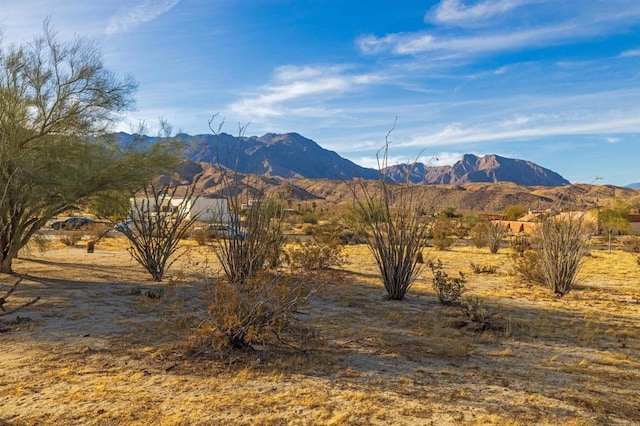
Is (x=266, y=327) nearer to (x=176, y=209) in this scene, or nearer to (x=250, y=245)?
(x=250, y=245)

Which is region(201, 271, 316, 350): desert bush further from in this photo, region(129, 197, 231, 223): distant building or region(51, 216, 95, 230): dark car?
region(51, 216, 95, 230): dark car

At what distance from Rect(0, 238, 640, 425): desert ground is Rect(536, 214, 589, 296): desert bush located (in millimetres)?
1420

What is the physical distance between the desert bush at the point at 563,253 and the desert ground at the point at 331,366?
4.66 feet

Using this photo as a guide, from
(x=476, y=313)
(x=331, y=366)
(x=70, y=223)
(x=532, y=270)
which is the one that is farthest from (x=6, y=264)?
(x=70, y=223)

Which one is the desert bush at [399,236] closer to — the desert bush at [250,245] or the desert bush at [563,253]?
the desert bush at [250,245]

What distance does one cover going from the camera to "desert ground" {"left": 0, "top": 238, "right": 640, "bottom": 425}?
4730 millimetres

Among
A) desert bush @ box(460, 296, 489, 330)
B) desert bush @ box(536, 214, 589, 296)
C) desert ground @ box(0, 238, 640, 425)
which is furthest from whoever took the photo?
desert bush @ box(536, 214, 589, 296)

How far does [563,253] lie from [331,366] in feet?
29.2

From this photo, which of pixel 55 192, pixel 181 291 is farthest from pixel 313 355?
pixel 55 192

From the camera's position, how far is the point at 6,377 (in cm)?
544

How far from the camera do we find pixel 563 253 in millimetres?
12703

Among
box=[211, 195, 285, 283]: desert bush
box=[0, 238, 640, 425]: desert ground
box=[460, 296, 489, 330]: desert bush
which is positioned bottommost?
box=[0, 238, 640, 425]: desert ground

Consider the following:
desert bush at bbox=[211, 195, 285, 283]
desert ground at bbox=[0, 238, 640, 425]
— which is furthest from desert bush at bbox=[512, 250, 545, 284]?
desert bush at bbox=[211, 195, 285, 283]

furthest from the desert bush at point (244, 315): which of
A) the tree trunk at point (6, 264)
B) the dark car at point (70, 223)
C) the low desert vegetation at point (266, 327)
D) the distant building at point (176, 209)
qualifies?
the dark car at point (70, 223)
